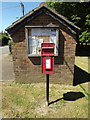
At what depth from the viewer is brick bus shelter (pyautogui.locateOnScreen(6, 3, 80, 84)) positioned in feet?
14.0

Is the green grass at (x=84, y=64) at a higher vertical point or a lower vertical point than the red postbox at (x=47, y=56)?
lower

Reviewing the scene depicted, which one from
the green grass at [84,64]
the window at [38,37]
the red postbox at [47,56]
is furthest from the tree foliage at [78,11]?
the red postbox at [47,56]

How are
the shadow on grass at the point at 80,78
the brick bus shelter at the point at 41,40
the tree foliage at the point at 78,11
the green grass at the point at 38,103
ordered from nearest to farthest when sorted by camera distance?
the green grass at the point at 38,103
the brick bus shelter at the point at 41,40
the shadow on grass at the point at 80,78
the tree foliage at the point at 78,11

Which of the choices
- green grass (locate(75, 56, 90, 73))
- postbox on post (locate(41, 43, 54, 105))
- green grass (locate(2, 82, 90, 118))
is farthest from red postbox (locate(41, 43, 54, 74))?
green grass (locate(75, 56, 90, 73))

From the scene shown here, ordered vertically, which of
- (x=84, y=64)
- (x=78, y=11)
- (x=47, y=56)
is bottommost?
(x=84, y=64)

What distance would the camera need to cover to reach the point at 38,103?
136 inches

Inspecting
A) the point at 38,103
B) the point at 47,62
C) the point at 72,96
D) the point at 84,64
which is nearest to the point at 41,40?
the point at 47,62

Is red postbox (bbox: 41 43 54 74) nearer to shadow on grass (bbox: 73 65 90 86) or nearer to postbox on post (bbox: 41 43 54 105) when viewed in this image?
postbox on post (bbox: 41 43 54 105)

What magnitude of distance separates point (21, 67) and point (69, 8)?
38.8 ft

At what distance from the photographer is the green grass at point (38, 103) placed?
295 cm

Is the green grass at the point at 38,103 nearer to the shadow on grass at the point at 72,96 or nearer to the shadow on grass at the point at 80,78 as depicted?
the shadow on grass at the point at 72,96

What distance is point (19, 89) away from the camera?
4.43m

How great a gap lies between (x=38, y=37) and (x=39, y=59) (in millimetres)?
1145

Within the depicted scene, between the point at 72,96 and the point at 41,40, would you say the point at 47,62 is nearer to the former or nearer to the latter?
the point at 41,40
